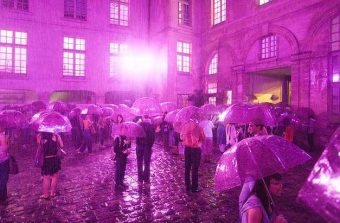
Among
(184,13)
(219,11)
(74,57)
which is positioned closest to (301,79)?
(219,11)

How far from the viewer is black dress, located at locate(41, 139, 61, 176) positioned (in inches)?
249

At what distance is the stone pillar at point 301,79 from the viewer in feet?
48.1

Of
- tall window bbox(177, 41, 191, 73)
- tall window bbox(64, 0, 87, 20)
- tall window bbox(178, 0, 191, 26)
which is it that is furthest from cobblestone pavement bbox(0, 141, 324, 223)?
tall window bbox(178, 0, 191, 26)

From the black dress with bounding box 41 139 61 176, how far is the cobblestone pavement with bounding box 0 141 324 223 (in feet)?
2.39

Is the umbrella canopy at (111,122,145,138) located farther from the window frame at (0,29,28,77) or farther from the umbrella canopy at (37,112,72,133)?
the window frame at (0,29,28,77)

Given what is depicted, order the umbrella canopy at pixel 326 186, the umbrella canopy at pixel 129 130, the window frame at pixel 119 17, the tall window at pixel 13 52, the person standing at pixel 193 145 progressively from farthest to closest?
the window frame at pixel 119 17, the tall window at pixel 13 52, the umbrella canopy at pixel 129 130, the person standing at pixel 193 145, the umbrella canopy at pixel 326 186

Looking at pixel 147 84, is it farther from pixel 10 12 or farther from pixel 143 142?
pixel 143 142

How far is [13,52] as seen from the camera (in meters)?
19.3

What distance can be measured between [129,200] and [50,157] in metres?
2.10

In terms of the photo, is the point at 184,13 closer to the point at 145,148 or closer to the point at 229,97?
the point at 229,97

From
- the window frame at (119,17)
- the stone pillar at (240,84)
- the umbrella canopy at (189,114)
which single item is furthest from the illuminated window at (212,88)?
the umbrella canopy at (189,114)

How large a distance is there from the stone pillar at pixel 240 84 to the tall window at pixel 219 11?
4.46 metres

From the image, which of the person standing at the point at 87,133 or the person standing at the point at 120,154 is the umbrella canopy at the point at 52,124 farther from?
the person standing at the point at 87,133

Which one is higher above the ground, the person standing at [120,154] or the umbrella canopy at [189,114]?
the umbrella canopy at [189,114]
